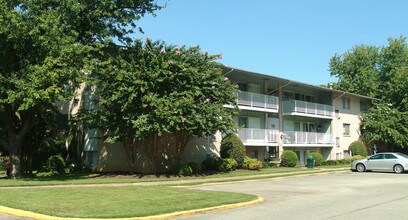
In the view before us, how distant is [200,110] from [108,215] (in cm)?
1364

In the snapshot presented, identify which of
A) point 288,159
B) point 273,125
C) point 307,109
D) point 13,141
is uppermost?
point 307,109

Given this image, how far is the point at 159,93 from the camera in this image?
23203 mm

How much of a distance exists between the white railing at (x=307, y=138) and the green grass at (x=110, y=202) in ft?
74.7

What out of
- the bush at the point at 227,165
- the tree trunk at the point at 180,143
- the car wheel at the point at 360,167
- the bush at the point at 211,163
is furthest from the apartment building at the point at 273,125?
the car wheel at the point at 360,167

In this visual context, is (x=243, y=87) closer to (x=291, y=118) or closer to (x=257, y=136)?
(x=257, y=136)

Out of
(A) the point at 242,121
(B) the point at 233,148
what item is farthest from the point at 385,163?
(A) the point at 242,121

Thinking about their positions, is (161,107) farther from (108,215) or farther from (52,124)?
(108,215)

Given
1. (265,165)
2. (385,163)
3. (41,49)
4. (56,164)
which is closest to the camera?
(41,49)

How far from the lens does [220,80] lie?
24547 millimetres

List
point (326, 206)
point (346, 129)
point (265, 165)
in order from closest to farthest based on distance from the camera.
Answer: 1. point (326, 206)
2. point (265, 165)
3. point (346, 129)

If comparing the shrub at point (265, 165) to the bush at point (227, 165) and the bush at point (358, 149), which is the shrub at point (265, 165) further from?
the bush at point (358, 149)

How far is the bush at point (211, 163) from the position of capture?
Answer: 90.0 ft

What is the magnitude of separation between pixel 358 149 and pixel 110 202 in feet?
115

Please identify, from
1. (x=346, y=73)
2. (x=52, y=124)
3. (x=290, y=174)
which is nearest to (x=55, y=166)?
(x=52, y=124)
